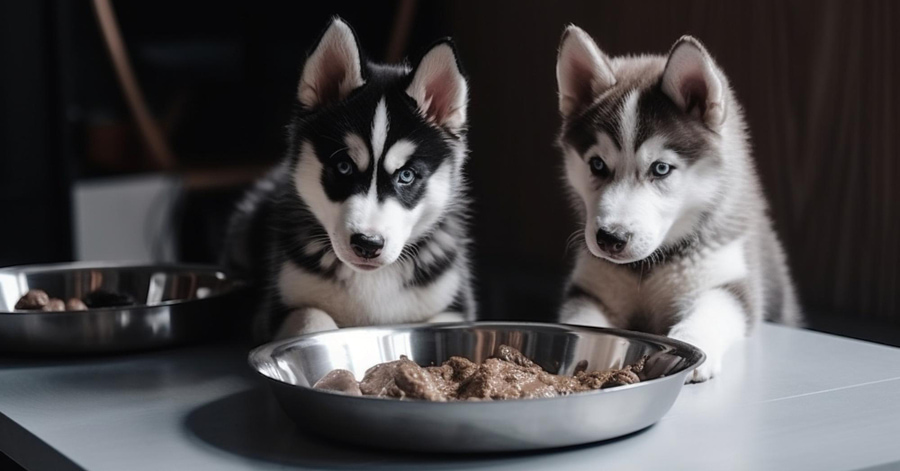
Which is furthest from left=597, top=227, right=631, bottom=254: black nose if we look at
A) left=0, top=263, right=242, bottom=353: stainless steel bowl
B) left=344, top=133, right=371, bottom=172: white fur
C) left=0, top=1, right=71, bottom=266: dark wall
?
left=0, top=1, right=71, bottom=266: dark wall

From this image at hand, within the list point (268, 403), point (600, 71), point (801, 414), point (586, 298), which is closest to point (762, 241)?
point (586, 298)

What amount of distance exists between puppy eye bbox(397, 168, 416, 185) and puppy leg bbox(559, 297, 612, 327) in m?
0.35

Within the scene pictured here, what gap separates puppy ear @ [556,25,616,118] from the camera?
59.4 inches

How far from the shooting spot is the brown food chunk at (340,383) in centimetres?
111

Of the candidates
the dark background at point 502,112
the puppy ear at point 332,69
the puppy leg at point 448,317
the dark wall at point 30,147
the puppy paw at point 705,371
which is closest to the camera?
the puppy paw at point 705,371

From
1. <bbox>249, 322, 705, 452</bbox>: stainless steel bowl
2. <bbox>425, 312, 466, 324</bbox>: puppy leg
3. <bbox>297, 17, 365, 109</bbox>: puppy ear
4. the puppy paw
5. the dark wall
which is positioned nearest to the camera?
<bbox>249, 322, 705, 452</bbox>: stainless steel bowl

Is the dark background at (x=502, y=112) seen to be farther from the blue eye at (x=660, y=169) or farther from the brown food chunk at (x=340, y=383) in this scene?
the brown food chunk at (x=340, y=383)

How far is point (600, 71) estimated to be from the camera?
1524 mm

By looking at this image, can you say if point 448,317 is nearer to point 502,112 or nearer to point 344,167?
point 344,167

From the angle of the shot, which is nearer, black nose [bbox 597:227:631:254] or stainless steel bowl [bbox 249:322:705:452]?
stainless steel bowl [bbox 249:322:705:452]

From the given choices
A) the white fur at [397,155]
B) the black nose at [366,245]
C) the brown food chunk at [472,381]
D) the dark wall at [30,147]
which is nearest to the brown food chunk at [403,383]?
the brown food chunk at [472,381]

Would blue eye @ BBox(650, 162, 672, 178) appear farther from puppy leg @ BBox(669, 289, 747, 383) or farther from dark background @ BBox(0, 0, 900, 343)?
dark background @ BBox(0, 0, 900, 343)

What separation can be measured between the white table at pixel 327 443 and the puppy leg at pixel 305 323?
81mm

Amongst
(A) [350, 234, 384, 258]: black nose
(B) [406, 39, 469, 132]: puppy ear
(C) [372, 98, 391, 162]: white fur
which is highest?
(B) [406, 39, 469, 132]: puppy ear
